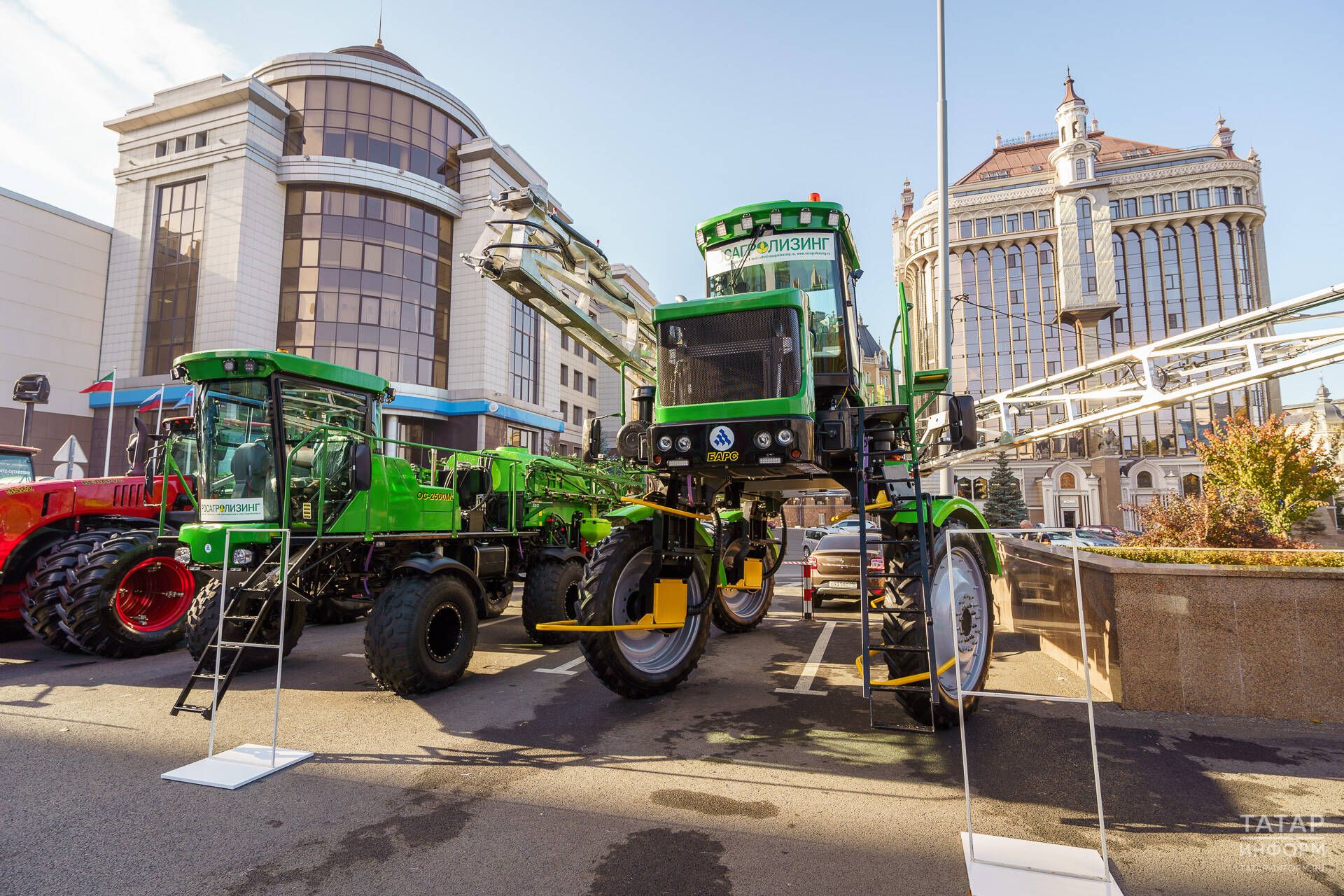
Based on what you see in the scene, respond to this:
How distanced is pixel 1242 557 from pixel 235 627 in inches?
354

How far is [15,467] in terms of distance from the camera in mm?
9945

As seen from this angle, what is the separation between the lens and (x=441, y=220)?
32.7 meters

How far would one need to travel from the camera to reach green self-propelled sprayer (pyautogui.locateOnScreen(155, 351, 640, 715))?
5777 mm

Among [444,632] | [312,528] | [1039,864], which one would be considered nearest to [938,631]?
[1039,864]

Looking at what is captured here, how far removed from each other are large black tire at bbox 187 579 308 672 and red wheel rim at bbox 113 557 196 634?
5.60ft

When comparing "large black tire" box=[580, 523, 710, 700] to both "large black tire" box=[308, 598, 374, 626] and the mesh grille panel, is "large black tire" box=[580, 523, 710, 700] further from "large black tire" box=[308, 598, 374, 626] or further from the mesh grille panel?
"large black tire" box=[308, 598, 374, 626]

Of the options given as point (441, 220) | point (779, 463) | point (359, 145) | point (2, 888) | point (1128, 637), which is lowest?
point (2, 888)

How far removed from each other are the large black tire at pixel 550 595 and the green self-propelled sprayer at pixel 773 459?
239cm

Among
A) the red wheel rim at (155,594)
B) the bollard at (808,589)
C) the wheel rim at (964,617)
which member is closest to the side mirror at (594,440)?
the wheel rim at (964,617)

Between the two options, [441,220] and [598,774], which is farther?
[441,220]

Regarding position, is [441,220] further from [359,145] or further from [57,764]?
[57,764]

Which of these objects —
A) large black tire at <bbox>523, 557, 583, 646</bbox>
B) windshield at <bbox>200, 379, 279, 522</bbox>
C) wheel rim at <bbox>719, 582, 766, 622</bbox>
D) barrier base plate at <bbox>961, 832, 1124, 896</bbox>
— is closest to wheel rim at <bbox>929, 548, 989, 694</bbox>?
barrier base plate at <bbox>961, 832, 1124, 896</bbox>

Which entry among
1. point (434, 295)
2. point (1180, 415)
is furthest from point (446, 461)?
point (1180, 415)

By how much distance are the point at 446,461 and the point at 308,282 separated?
25.5 meters
